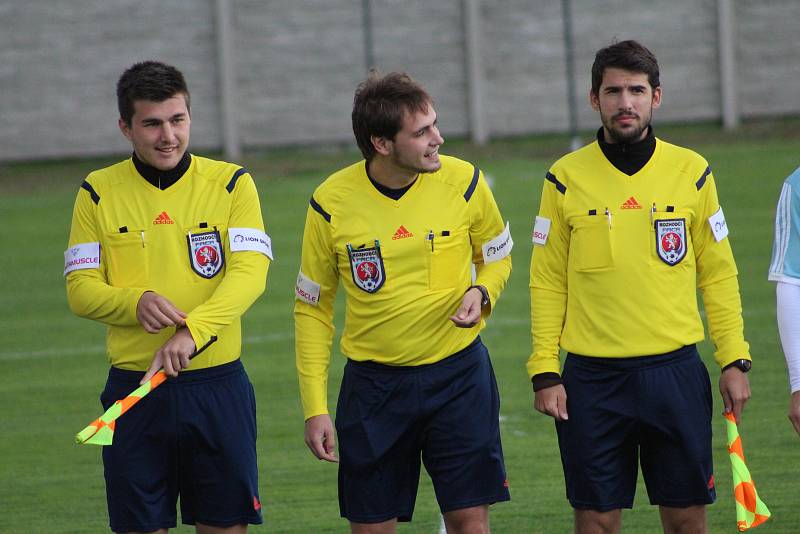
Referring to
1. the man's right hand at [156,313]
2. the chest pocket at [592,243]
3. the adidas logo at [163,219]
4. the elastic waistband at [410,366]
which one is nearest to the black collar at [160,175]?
the adidas logo at [163,219]

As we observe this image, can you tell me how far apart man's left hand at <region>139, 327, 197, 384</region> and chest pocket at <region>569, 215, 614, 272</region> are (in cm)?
126

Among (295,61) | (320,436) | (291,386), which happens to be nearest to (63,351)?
(291,386)

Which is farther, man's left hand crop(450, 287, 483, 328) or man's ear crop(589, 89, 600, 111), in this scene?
man's ear crop(589, 89, 600, 111)

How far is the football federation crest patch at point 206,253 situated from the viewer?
13.6 feet

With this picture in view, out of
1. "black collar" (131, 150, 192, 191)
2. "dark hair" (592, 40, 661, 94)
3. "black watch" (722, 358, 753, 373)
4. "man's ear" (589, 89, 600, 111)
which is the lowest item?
"black watch" (722, 358, 753, 373)

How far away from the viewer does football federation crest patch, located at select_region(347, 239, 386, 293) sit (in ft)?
13.5

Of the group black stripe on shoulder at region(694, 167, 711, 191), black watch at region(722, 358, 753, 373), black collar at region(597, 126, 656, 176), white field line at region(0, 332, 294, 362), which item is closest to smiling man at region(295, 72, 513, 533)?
black collar at region(597, 126, 656, 176)

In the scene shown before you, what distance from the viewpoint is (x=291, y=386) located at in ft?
28.0

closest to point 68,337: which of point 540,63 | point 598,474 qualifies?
point 598,474

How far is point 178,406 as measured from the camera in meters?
4.13

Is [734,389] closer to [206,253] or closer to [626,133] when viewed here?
[626,133]

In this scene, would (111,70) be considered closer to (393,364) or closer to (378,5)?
(378,5)

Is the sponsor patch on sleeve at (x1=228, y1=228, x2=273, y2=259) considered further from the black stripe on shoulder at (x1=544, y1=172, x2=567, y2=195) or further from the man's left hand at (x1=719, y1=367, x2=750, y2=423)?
the man's left hand at (x1=719, y1=367, x2=750, y2=423)

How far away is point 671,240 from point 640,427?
0.61 m
